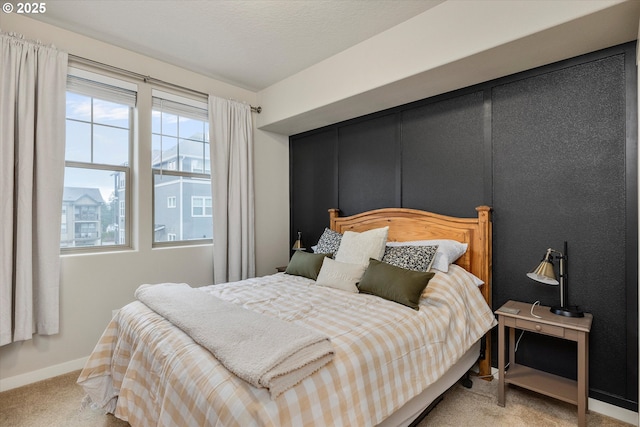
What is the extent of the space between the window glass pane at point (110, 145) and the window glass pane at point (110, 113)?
0.18ft

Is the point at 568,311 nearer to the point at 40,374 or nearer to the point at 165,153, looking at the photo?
the point at 165,153

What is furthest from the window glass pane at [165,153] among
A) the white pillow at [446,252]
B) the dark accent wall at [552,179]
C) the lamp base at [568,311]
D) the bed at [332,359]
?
the lamp base at [568,311]

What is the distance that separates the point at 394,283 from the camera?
216 centimetres

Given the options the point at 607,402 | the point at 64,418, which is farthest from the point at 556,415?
the point at 64,418

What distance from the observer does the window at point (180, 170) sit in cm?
324

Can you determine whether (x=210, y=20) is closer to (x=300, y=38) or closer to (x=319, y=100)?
(x=300, y=38)

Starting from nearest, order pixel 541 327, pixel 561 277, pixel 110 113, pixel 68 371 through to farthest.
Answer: pixel 541 327, pixel 561 277, pixel 68 371, pixel 110 113

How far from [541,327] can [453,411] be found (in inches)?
30.7

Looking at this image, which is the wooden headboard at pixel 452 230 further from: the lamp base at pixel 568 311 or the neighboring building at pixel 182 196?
the neighboring building at pixel 182 196

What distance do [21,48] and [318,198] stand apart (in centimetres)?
292

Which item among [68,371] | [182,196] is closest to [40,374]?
[68,371]

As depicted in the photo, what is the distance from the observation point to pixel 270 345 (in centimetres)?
134

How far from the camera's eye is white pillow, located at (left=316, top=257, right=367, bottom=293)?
2.46 metres

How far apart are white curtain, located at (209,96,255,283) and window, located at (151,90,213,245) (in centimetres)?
24
